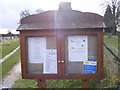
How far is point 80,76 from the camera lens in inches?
117

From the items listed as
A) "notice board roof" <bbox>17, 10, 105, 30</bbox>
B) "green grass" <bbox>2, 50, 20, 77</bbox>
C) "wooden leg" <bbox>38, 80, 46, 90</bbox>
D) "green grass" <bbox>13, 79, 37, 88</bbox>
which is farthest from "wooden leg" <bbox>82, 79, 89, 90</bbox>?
"green grass" <bbox>2, 50, 20, 77</bbox>

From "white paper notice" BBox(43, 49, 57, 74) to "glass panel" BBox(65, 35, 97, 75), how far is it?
24 cm

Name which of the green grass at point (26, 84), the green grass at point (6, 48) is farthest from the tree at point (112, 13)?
the green grass at point (26, 84)

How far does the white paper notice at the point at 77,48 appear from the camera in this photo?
2918mm

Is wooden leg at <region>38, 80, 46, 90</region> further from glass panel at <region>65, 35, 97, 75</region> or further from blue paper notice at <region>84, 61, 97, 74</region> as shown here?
blue paper notice at <region>84, 61, 97, 74</region>

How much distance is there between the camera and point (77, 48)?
2.94m

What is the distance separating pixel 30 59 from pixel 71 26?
1.05m

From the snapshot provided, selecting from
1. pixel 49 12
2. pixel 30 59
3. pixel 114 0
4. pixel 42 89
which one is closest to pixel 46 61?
pixel 30 59

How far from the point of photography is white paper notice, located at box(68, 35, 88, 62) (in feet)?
9.57

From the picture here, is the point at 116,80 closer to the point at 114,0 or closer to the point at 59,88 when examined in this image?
the point at 59,88

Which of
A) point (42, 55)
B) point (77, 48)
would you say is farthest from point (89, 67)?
point (42, 55)

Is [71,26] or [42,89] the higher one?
[71,26]

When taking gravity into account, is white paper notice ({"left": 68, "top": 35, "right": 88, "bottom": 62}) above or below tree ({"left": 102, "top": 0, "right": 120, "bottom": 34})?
below

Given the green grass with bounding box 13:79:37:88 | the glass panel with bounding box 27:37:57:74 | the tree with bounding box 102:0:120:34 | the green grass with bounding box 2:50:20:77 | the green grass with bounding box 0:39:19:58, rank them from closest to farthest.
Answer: the glass panel with bounding box 27:37:57:74, the green grass with bounding box 13:79:37:88, the green grass with bounding box 2:50:20:77, the green grass with bounding box 0:39:19:58, the tree with bounding box 102:0:120:34
